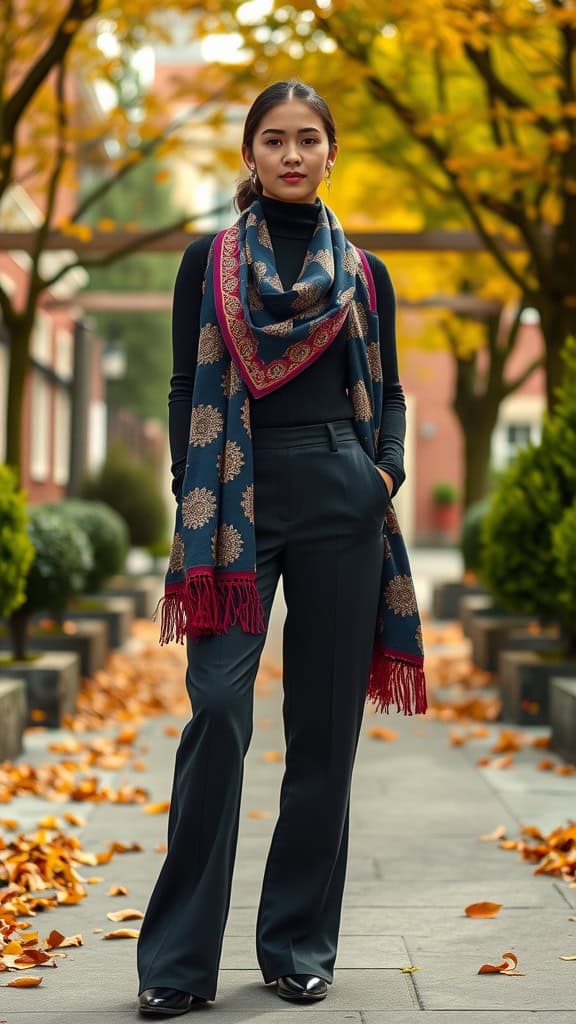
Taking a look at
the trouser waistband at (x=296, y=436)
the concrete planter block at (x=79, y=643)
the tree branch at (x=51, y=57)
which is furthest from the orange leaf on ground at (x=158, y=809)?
the tree branch at (x=51, y=57)

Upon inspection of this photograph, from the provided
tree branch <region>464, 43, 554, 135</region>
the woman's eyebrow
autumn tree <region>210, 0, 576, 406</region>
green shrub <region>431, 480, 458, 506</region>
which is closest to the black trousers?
the woman's eyebrow

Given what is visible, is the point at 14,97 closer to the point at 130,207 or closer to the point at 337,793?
the point at 337,793

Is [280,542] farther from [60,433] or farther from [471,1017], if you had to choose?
[60,433]

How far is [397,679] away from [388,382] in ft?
2.33

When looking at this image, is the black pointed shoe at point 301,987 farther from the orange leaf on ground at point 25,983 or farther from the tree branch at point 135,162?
the tree branch at point 135,162

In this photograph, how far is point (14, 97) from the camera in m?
10.0

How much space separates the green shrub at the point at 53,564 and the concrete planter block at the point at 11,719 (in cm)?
141

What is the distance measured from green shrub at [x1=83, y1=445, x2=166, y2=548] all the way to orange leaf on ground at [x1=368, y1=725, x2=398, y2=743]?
1175 cm

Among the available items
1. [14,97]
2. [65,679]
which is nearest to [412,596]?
[65,679]

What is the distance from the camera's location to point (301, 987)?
11.7ft

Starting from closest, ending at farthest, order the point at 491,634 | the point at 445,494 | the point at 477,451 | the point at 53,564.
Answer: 1. the point at 53,564
2. the point at 491,634
3. the point at 477,451
4. the point at 445,494

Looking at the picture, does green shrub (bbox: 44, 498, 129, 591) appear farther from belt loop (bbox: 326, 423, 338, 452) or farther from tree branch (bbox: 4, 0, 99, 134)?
belt loop (bbox: 326, 423, 338, 452)

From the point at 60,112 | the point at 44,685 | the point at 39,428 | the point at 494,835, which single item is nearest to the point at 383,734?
the point at 44,685

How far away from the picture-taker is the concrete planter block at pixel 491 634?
10.3 meters
